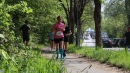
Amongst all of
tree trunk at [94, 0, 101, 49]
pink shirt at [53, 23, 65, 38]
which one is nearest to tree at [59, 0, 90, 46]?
tree trunk at [94, 0, 101, 49]

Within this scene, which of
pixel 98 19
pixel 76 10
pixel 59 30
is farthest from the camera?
pixel 76 10

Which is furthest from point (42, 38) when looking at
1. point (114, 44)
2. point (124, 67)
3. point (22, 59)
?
point (22, 59)

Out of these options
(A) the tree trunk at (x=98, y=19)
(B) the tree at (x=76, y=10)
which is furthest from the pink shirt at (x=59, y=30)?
(B) the tree at (x=76, y=10)

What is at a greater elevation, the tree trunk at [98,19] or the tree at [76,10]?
the tree at [76,10]

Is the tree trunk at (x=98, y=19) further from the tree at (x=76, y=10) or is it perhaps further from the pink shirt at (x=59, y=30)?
the tree at (x=76, y=10)

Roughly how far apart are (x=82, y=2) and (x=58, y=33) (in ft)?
70.4

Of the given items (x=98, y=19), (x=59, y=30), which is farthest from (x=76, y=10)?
(x=59, y=30)

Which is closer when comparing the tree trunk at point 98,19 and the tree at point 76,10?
the tree trunk at point 98,19

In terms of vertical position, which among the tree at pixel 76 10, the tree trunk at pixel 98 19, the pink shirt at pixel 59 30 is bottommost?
the pink shirt at pixel 59 30

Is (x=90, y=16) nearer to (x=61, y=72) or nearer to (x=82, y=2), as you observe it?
(x=82, y=2)

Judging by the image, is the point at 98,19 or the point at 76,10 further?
the point at 76,10

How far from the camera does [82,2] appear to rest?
3250 centimetres

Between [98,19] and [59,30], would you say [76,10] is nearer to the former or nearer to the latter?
[98,19]

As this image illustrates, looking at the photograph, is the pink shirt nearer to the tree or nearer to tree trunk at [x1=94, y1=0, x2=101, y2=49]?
tree trunk at [x1=94, y1=0, x2=101, y2=49]
